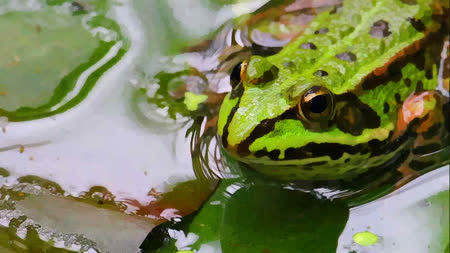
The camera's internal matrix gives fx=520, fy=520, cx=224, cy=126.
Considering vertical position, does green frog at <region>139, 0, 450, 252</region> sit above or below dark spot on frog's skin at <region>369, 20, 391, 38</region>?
below

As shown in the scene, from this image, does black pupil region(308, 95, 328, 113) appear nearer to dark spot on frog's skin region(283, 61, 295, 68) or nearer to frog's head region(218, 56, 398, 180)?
frog's head region(218, 56, 398, 180)

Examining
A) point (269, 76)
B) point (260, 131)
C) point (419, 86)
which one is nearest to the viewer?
point (260, 131)

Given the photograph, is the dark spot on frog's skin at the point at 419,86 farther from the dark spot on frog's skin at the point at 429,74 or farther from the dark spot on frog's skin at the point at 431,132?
the dark spot on frog's skin at the point at 431,132

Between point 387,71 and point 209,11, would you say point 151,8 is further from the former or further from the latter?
point 387,71

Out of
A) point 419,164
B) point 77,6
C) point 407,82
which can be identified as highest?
point 77,6

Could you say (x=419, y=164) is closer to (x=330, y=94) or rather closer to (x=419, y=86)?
(x=419, y=86)

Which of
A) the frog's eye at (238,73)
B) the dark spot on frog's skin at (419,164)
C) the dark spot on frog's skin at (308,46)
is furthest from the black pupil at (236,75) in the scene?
the dark spot on frog's skin at (419,164)

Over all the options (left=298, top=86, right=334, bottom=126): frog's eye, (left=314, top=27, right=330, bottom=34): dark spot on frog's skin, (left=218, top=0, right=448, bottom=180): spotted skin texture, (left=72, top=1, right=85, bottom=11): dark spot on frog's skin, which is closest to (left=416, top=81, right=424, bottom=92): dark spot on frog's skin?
(left=218, top=0, right=448, bottom=180): spotted skin texture

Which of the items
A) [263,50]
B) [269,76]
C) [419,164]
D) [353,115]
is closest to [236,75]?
[269,76]
